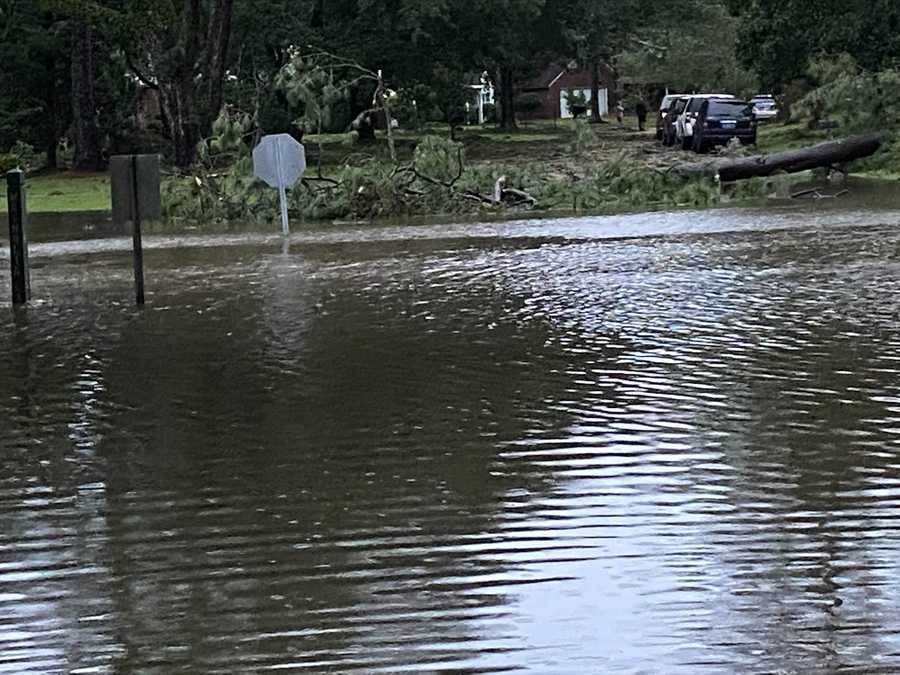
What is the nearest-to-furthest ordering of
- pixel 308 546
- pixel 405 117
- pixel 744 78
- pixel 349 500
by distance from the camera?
pixel 308 546, pixel 349 500, pixel 405 117, pixel 744 78

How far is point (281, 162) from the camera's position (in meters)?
24.2

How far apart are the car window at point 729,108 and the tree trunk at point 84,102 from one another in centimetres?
2025

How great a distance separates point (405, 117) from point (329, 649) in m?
47.1

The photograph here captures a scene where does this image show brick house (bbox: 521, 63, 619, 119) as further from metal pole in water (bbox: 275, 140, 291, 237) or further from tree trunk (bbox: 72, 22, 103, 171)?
metal pole in water (bbox: 275, 140, 291, 237)

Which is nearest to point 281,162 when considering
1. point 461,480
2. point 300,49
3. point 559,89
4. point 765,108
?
point 461,480

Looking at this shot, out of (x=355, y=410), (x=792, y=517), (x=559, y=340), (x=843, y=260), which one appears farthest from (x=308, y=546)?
(x=843, y=260)

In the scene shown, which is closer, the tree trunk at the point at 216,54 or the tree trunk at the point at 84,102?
the tree trunk at the point at 216,54

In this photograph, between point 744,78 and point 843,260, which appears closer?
point 843,260

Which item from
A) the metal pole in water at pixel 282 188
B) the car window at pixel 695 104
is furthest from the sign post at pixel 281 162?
the car window at pixel 695 104

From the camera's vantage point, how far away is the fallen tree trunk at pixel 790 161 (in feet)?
95.4

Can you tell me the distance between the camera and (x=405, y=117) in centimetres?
5097

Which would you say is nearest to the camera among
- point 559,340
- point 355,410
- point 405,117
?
point 355,410

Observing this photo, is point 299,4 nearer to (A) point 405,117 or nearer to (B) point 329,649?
(A) point 405,117

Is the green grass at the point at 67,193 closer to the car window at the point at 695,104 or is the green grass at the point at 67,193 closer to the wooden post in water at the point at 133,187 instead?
the car window at the point at 695,104
